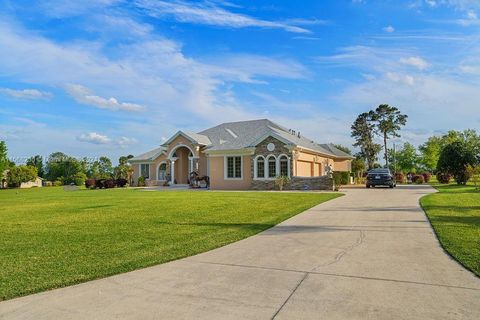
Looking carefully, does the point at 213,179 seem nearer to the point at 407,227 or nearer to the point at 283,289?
the point at 407,227

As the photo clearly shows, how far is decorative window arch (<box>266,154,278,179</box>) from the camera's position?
30047 mm

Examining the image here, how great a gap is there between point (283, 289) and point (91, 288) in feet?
8.23

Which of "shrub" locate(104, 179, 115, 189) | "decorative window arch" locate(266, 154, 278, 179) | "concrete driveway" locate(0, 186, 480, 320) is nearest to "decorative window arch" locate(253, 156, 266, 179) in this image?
"decorative window arch" locate(266, 154, 278, 179)

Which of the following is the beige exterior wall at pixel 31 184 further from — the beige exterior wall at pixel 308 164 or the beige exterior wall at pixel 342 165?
the beige exterior wall at pixel 342 165

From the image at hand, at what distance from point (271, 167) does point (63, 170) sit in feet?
170

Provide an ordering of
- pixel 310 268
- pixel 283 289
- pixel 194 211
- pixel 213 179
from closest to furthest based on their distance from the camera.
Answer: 1. pixel 283 289
2. pixel 310 268
3. pixel 194 211
4. pixel 213 179

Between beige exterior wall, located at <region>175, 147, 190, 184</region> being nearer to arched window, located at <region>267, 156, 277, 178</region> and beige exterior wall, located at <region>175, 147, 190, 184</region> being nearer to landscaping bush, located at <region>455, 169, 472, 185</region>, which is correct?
arched window, located at <region>267, 156, 277, 178</region>

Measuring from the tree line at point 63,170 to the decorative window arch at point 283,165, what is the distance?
20.3 metres

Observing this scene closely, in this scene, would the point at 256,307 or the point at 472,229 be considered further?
the point at 472,229

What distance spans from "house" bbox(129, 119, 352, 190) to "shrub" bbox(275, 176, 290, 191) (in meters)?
0.36

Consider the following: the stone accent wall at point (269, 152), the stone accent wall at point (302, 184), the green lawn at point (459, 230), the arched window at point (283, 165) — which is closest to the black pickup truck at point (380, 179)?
the stone accent wall at point (302, 184)

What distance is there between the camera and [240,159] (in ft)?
104

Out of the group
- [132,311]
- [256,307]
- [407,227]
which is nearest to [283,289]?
[256,307]

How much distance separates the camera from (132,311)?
13.6 ft
